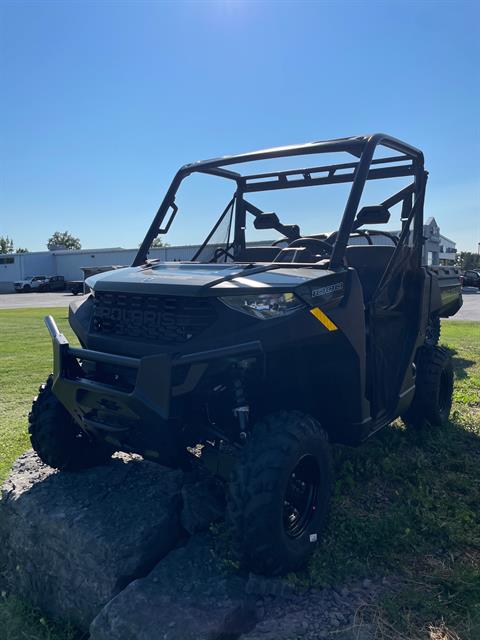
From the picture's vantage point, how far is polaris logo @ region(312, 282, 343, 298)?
2486 millimetres

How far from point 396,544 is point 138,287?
185cm

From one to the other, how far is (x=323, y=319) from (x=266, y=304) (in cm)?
28

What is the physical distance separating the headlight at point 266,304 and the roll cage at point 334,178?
44 centimetres

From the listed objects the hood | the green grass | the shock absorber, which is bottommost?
the green grass

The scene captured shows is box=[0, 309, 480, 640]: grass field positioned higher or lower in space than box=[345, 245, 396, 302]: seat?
lower

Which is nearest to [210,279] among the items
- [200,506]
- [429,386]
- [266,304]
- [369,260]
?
[266,304]

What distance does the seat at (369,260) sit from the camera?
3949mm

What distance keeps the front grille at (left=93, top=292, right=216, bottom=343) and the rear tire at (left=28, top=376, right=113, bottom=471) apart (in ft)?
2.48

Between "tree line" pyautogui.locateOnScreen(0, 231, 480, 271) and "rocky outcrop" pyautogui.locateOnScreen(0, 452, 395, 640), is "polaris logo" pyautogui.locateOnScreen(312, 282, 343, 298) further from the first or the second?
"tree line" pyautogui.locateOnScreen(0, 231, 480, 271)

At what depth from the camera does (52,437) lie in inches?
127

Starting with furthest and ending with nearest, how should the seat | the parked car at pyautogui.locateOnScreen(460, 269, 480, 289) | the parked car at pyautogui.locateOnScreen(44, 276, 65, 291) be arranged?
the parked car at pyautogui.locateOnScreen(44, 276, 65, 291)
the parked car at pyautogui.locateOnScreen(460, 269, 480, 289)
the seat

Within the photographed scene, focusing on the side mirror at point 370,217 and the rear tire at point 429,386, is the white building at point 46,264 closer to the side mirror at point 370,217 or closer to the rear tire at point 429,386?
the rear tire at point 429,386

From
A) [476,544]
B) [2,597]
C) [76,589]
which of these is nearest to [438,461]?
[476,544]

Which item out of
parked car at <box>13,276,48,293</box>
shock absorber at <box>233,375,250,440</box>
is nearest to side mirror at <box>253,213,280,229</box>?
shock absorber at <box>233,375,250,440</box>
